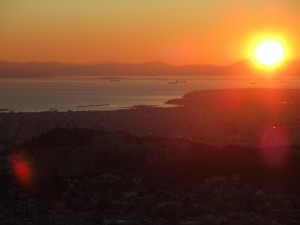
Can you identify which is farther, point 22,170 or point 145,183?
point 22,170

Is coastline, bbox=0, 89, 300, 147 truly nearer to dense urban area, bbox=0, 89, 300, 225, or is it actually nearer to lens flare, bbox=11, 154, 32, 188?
dense urban area, bbox=0, 89, 300, 225

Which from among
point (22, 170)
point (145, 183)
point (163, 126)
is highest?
point (22, 170)

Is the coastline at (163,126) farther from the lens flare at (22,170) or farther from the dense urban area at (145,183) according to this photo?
the lens flare at (22,170)

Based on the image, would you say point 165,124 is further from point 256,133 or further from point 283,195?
point 283,195

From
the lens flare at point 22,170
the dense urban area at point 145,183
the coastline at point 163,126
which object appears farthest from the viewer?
the coastline at point 163,126

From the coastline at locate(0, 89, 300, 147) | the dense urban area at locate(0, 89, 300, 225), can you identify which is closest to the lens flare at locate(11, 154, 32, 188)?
the dense urban area at locate(0, 89, 300, 225)

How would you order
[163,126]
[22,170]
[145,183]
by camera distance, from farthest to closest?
[163,126] < [22,170] < [145,183]

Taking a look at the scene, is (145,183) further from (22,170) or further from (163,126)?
(163,126)

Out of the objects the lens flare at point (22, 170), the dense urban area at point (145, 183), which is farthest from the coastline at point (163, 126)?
the lens flare at point (22, 170)

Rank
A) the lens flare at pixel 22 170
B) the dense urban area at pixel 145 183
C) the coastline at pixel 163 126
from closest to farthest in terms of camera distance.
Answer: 1. the dense urban area at pixel 145 183
2. the lens flare at pixel 22 170
3. the coastline at pixel 163 126

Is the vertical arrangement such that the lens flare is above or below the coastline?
above

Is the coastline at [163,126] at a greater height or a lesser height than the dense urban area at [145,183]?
lesser

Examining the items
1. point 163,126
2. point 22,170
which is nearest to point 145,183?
point 22,170
